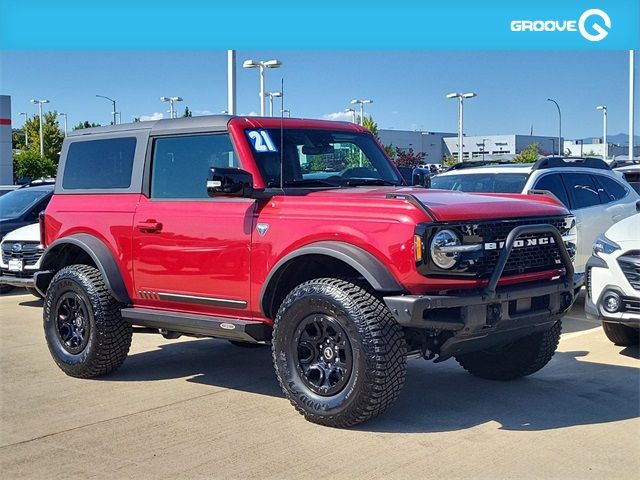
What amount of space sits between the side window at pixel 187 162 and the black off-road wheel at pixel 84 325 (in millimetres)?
946

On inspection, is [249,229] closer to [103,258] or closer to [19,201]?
[103,258]

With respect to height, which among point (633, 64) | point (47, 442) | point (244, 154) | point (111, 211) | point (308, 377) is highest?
point (633, 64)

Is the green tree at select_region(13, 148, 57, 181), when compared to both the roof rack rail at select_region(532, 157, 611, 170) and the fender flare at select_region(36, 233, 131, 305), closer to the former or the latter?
the roof rack rail at select_region(532, 157, 611, 170)

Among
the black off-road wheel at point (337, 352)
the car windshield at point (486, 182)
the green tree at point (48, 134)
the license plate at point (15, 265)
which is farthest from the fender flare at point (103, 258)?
the green tree at point (48, 134)

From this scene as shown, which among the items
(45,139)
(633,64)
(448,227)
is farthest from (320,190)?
(45,139)

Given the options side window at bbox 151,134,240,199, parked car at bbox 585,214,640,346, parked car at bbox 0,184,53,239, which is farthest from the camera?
parked car at bbox 0,184,53,239

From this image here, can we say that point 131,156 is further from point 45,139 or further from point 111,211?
point 45,139

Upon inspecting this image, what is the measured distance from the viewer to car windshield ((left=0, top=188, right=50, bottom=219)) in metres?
12.8

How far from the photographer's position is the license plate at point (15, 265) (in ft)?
36.0

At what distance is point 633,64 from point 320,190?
27787 millimetres

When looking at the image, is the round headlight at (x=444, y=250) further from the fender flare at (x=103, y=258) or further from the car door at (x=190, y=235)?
the fender flare at (x=103, y=258)

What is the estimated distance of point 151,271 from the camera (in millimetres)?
6273

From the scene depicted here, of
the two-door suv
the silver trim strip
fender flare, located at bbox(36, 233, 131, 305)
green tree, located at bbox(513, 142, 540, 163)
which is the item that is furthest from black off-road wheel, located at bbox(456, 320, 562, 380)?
green tree, located at bbox(513, 142, 540, 163)

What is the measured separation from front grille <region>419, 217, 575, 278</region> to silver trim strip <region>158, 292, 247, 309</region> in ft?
5.11
